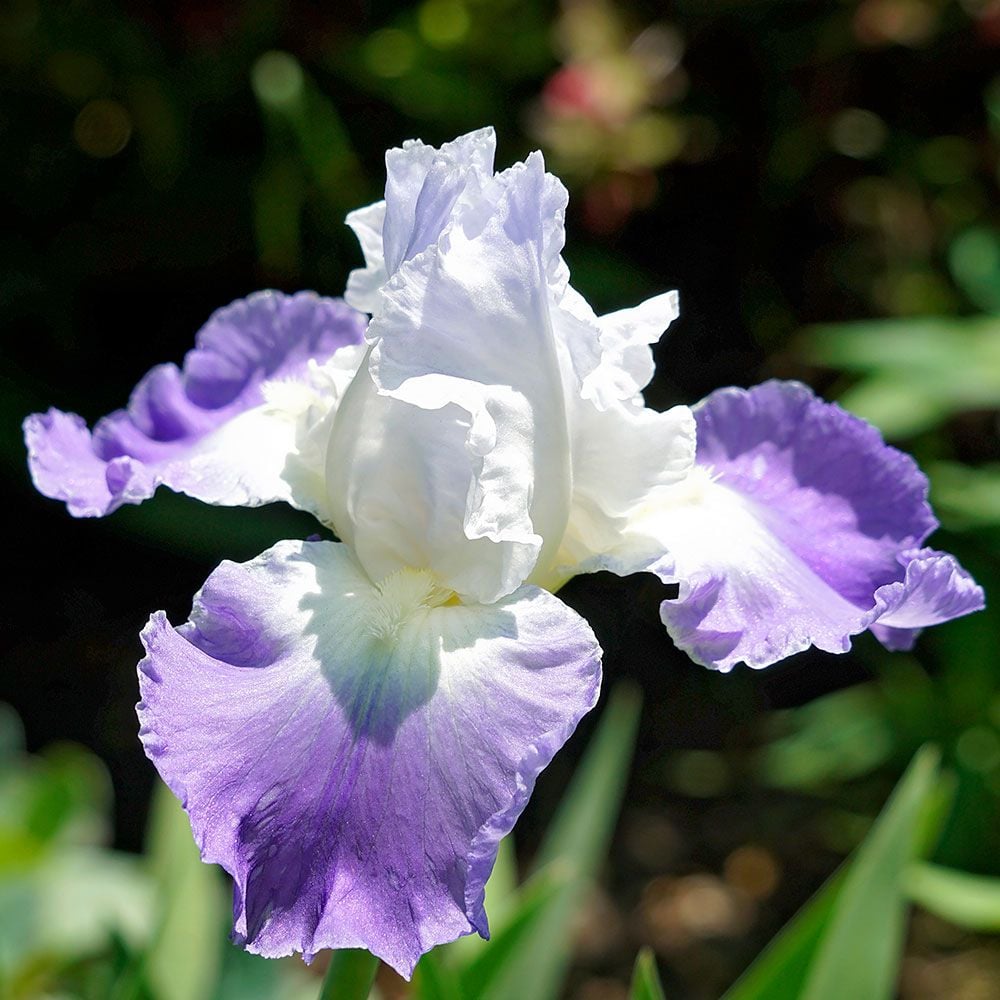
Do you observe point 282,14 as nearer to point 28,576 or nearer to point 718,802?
point 28,576

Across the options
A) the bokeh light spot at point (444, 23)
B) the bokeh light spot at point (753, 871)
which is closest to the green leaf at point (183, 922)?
the bokeh light spot at point (753, 871)

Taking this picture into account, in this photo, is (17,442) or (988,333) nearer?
(988,333)

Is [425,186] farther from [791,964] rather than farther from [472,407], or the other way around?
[791,964]

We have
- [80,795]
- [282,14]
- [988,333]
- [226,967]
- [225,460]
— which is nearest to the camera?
[225,460]

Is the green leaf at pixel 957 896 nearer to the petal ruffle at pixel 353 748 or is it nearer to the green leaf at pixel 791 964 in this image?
the green leaf at pixel 791 964

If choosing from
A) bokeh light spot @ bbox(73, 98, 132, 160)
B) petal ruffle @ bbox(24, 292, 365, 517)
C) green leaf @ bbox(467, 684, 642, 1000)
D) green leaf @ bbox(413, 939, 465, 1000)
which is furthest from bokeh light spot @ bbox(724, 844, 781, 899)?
bokeh light spot @ bbox(73, 98, 132, 160)

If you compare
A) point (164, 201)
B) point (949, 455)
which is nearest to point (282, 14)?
point (164, 201)

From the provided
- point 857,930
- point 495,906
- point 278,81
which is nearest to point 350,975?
point 857,930
